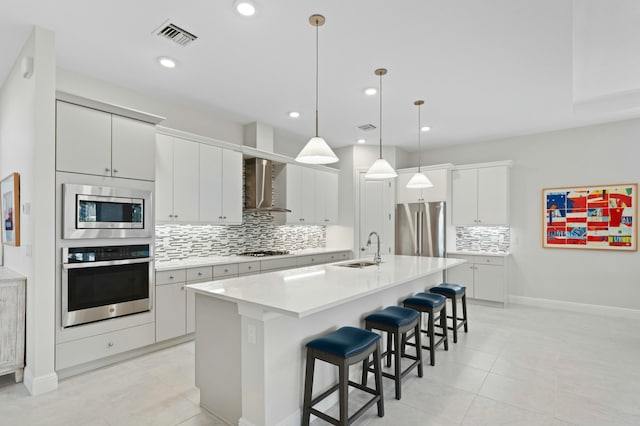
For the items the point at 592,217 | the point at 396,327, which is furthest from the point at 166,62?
the point at 592,217

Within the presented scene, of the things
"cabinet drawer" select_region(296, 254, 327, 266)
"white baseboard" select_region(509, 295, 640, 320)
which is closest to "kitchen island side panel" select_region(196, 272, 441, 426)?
"cabinet drawer" select_region(296, 254, 327, 266)

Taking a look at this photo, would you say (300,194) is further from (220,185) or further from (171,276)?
(171,276)

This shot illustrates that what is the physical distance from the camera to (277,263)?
475cm

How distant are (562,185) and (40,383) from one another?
6.86m

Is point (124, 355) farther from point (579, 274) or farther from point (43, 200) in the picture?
point (579, 274)

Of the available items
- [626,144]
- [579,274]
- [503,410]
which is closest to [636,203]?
[626,144]

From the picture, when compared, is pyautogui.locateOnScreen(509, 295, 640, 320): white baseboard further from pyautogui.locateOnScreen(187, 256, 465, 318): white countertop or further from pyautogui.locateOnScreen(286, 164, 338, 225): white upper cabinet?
pyautogui.locateOnScreen(286, 164, 338, 225): white upper cabinet

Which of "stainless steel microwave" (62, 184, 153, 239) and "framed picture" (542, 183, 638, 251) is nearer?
"stainless steel microwave" (62, 184, 153, 239)

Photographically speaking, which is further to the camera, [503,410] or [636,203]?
[636,203]

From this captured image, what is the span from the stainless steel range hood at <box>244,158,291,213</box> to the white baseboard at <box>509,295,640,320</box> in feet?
14.0

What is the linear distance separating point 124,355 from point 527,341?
430 centimetres

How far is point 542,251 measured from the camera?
5.51 m

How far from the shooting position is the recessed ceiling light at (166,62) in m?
3.11

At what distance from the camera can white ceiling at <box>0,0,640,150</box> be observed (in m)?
2.45
